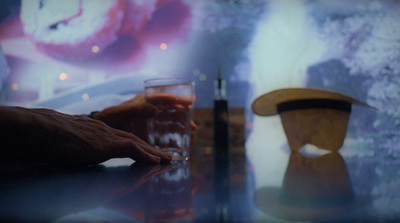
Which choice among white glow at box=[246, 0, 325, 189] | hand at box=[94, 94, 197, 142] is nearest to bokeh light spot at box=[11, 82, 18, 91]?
hand at box=[94, 94, 197, 142]

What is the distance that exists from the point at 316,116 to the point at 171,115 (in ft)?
1.61

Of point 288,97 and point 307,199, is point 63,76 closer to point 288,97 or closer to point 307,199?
point 288,97

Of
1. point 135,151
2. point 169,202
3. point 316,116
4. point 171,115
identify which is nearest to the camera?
point 169,202

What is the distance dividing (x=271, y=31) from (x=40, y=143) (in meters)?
2.35

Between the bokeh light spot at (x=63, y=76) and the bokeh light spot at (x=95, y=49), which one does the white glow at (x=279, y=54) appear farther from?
the bokeh light spot at (x=63, y=76)

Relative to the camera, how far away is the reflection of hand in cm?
58

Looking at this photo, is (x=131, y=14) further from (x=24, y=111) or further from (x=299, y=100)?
(x=24, y=111)

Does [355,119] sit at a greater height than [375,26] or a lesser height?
lesser

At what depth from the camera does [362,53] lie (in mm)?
2627

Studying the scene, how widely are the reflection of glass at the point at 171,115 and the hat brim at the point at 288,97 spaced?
405 millimetres

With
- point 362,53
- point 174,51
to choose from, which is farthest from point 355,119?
point 174,51

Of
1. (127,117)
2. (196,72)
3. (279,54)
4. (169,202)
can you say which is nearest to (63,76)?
(196,72)

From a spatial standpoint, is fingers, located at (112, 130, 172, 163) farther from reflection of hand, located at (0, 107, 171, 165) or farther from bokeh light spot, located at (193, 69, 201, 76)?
bokeh light spot, located at (193, 69, 201, 76)

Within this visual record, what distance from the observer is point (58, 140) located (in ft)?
2.04
